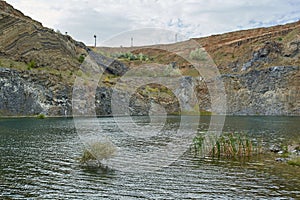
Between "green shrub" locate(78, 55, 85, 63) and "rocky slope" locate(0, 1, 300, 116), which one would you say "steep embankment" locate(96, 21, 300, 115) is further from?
"green shrub" locate(78, 55, 85, 63)

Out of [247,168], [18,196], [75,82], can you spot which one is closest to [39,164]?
[18,196]

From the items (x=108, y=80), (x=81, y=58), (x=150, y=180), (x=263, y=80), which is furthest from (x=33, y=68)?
(x=150, y=180)

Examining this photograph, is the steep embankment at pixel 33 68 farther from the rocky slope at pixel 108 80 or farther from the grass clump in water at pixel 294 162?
the grass clump in water at pixel 294 162

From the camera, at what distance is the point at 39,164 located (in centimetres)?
2778

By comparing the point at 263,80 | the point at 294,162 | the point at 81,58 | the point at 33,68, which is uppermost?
the point at 81,58

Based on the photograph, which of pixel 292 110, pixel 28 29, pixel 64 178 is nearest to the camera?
pixel 64 178

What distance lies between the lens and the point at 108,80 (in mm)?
123312

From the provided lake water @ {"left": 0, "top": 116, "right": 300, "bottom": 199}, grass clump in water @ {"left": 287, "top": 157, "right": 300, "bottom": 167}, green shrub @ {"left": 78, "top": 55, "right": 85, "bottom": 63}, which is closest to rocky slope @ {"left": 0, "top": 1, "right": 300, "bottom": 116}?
green shrub @ {"left": 78, "top": 55, "right": 85, "bottom": 63}

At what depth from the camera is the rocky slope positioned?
9794cm

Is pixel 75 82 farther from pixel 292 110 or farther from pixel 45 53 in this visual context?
pixel 292 110

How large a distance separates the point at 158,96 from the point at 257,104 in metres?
34.0

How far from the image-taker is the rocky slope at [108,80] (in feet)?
321

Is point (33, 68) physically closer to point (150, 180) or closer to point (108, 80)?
point (108, 80)

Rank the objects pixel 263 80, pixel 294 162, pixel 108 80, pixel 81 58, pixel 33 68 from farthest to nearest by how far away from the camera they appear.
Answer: pixel 81 58 < pixel 108 80 < pixel 263 80 < pixel 33 68 < pixel 294 162
